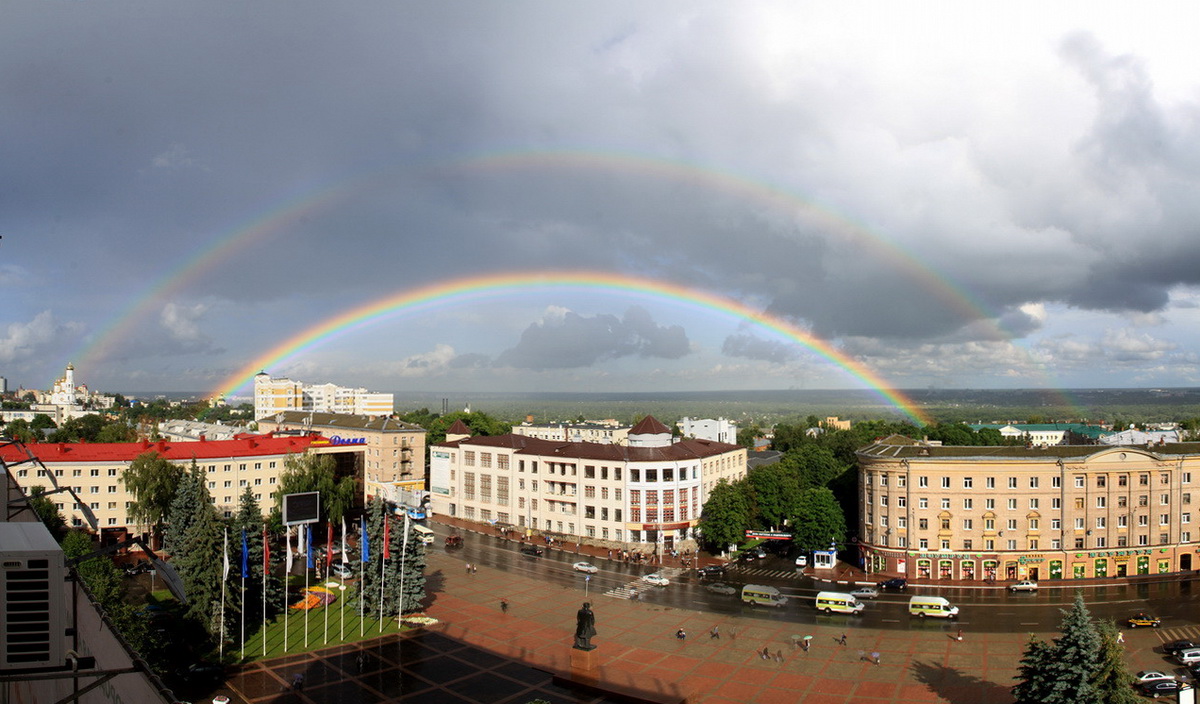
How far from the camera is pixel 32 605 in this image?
26.7 ft

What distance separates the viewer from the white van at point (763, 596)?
48.2 metres

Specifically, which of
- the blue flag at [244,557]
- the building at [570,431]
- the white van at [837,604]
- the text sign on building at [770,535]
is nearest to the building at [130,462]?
the blue flag at [244,557]

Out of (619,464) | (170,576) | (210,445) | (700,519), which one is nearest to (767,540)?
(700,519)

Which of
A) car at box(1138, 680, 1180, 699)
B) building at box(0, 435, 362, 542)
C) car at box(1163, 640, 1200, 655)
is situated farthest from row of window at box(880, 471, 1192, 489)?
building at box(0, 435, 362, 542)

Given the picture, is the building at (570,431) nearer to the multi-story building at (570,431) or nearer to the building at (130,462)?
the multi-story building at (570,431)

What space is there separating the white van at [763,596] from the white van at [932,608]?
8.40 metres

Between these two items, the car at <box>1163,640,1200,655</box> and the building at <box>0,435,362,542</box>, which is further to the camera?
the building at <box>0,435,362,542</box>

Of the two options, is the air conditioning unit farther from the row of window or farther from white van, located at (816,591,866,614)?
the row of window

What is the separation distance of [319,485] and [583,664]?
39394mm

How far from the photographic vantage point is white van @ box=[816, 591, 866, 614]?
46125mm

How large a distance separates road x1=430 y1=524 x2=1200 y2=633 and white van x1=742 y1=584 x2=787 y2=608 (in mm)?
721

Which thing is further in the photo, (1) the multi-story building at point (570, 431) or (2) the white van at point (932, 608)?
(1) the multi-story building at point (570, 431)

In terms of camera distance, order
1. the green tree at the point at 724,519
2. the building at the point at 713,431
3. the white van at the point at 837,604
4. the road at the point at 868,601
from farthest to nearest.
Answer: the building at the point at 713,431 → the green tree at the point at 724,519 → the white van at the point at 837,604 → the road at the point at 868,601

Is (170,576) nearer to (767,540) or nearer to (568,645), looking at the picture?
(568,645)
